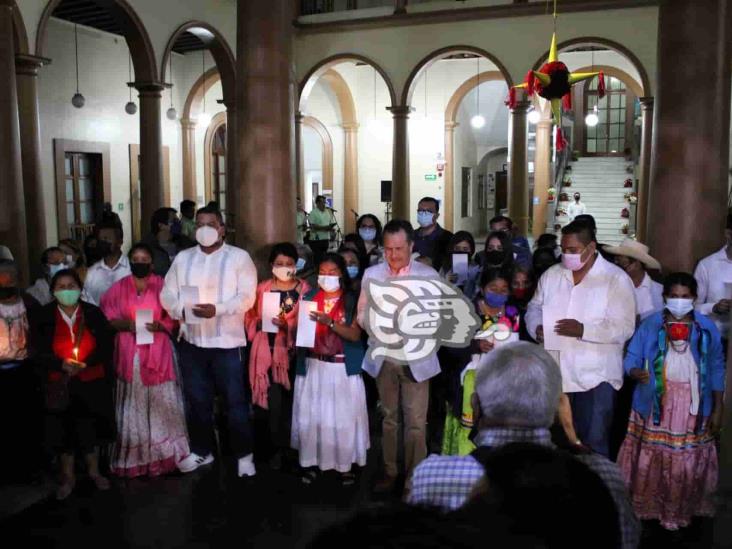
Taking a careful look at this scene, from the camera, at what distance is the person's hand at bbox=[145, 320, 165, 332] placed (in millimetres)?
5172

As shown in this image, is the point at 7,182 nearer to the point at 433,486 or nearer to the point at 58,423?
the point at 58,423

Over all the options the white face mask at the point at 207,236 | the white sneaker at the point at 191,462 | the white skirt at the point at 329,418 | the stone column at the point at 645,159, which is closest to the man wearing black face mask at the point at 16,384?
the white sneaker at the point at 191,462

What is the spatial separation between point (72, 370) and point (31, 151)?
6.68 m

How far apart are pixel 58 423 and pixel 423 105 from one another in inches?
705

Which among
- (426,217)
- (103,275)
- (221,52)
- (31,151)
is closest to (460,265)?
(426,217)

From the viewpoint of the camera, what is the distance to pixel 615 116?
28000 mm

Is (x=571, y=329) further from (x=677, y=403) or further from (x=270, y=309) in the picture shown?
(x=270, y=309)

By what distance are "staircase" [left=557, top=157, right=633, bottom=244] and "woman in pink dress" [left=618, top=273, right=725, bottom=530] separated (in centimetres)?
1712

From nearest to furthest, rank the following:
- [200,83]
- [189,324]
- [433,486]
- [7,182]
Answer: [433,486] → [189,324] → [7,182] → [200,83]

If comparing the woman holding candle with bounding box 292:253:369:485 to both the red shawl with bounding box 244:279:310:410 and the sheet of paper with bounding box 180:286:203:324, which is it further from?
the sheet of paper with bounding box 180:286:203:324

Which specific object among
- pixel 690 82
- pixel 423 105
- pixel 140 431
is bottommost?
pixel 140 431

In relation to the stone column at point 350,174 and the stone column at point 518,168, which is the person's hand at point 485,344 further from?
the stone column at point 350,174

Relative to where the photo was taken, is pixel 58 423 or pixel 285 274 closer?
pixel 58 423

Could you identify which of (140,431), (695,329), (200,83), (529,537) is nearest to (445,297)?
(695,329)
